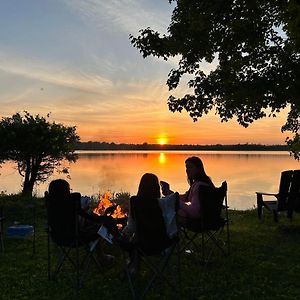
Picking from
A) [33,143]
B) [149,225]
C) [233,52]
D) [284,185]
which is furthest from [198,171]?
[33,143]

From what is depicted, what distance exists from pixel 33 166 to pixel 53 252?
27.8 ft

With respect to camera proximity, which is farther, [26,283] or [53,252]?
[53,252]

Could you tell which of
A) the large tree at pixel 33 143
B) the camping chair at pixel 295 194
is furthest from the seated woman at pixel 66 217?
the large tree at pixel 33 143

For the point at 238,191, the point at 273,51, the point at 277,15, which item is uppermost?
the point at 277,15

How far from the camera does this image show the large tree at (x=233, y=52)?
1001cm

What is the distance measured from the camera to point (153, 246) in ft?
16.5


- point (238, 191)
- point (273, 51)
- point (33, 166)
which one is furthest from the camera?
point (238, 191)

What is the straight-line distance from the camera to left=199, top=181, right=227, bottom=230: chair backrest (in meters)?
6.11

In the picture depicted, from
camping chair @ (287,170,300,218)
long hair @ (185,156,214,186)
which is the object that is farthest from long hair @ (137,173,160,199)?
camping chair @ (287,170,300,218)

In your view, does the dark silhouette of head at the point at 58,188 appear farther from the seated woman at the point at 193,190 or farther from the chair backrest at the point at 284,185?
the chair backrest at the point at 284,185

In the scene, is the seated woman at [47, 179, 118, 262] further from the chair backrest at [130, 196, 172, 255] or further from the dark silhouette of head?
the chair backrest at [130, 196, 172, 255]

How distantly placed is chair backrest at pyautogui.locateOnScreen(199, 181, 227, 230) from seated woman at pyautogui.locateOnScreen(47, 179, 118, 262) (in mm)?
1441

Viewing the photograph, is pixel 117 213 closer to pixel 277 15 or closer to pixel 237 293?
pixel 237 293

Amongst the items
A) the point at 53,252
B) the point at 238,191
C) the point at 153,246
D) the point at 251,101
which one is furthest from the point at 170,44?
the point at 238,191
